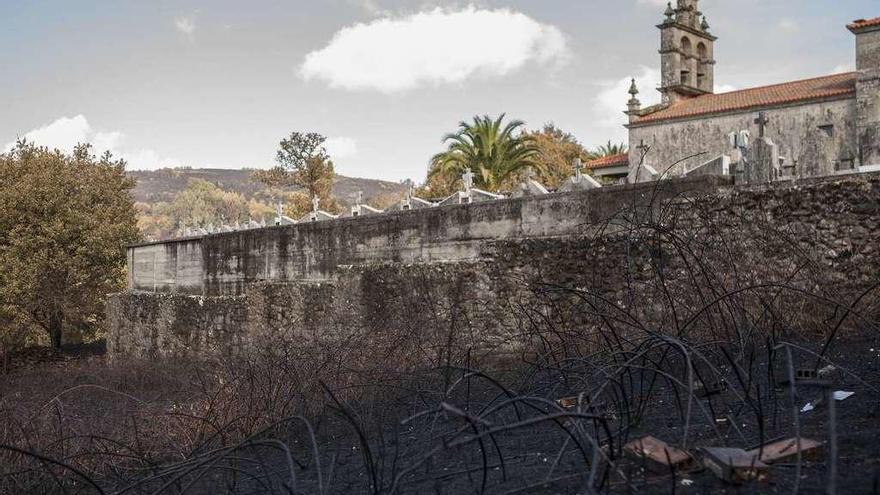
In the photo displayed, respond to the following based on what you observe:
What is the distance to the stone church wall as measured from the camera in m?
30.7

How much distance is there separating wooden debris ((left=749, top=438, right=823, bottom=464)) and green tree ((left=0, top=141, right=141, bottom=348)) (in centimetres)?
2957

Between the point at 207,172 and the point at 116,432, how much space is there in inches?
5987

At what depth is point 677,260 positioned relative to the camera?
9734 millimetres

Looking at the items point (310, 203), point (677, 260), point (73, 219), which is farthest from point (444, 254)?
point (310, 203)

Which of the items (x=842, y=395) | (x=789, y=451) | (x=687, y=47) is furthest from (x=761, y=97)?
(x=789, y=451)

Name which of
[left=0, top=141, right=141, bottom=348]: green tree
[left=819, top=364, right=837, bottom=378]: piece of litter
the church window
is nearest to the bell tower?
the church window

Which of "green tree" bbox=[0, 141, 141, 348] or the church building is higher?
the church building

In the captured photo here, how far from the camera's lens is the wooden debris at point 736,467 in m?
3.66

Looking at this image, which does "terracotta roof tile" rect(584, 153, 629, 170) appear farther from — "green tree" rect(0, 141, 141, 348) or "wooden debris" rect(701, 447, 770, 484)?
"wooden debris" rect(701, 447, 770, 484)

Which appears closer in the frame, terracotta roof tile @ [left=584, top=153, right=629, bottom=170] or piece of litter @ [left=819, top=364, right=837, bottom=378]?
piece of litter @ [left=819, top=364, right=837, bottom=378]

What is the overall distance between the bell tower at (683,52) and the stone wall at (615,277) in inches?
1081

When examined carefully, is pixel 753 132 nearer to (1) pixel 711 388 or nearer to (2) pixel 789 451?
(1) pixel 711 388

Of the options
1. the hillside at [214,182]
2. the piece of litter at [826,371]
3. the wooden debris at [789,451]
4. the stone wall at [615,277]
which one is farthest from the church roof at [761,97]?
the hillside at [214,182]

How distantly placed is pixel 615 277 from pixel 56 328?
28714mm
